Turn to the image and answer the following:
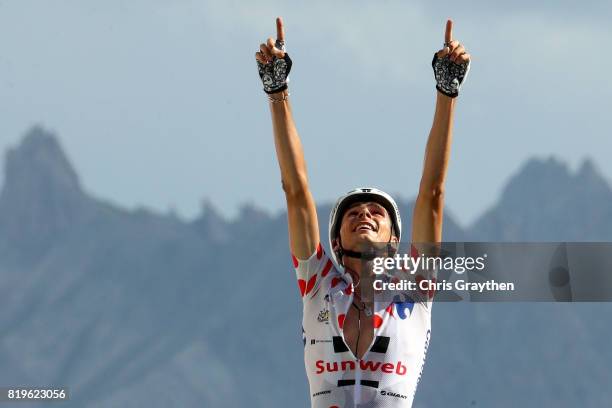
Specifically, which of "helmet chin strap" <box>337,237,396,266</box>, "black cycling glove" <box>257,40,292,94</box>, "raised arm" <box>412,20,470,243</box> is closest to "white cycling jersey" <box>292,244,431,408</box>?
"helmet chin strap" <box>337,237,396,266</box>

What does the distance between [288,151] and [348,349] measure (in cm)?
230

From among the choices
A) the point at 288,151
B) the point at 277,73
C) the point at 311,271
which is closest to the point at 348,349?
the point at 311,271

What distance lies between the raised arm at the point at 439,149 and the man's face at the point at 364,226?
1.53 ft

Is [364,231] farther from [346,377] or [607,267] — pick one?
[607,267]

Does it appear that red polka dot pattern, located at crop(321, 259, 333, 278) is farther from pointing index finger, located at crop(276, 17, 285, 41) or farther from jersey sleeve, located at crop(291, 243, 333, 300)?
pointing index finger, located at crop(276, 17, 285, 41)

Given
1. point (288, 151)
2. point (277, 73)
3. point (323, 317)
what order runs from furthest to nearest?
point (277, 73) < point (323, 317) < point (288, 151)

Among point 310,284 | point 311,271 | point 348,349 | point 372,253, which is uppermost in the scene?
point 372,253

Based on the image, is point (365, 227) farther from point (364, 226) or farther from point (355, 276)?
point (355, 276)

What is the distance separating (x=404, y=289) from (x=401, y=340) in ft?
2.28

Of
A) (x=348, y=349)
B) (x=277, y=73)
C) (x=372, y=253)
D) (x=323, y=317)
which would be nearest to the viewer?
(x=348, y=349)

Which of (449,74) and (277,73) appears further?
(277,73)

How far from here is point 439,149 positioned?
54.3ft

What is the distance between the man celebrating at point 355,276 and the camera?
16453mm

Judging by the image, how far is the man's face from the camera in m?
17.0
